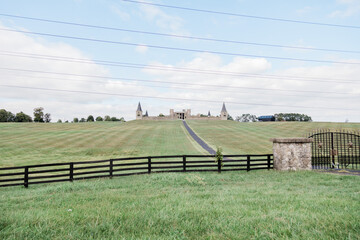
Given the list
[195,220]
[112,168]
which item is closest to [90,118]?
[112,168]

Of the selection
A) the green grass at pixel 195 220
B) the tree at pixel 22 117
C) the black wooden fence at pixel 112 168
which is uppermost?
the tree at pixel 22 117

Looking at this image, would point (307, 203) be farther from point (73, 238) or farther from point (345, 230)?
point (73, 238)

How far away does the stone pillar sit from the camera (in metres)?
14.0

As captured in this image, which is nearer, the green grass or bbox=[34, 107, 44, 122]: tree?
the green grass

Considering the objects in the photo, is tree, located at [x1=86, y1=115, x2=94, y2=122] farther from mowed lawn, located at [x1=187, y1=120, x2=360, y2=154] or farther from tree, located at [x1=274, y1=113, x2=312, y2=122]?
tree, located at [x1=274, y1=113, x2=312, y2=122]

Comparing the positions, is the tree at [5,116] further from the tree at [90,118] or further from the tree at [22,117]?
the tree at [90,118]

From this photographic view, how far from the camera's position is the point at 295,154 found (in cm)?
1405

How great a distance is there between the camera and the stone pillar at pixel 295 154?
552 inches

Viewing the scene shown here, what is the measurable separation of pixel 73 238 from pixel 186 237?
7.01ft

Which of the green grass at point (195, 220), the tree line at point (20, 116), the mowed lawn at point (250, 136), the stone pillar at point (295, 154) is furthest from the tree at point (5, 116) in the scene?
the stone pillar at point (295, 154)

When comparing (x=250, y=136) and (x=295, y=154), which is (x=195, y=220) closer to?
(x=295, y=154)

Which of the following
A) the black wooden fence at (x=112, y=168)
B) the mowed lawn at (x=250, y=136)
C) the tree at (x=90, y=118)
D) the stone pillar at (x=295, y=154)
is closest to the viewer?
the black wooden fence at (x=112, y=168)

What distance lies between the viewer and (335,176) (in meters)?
11.7

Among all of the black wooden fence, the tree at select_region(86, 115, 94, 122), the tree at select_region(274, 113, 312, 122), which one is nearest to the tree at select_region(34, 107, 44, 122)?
the tree at select_region(86, 115, 94, 122)
